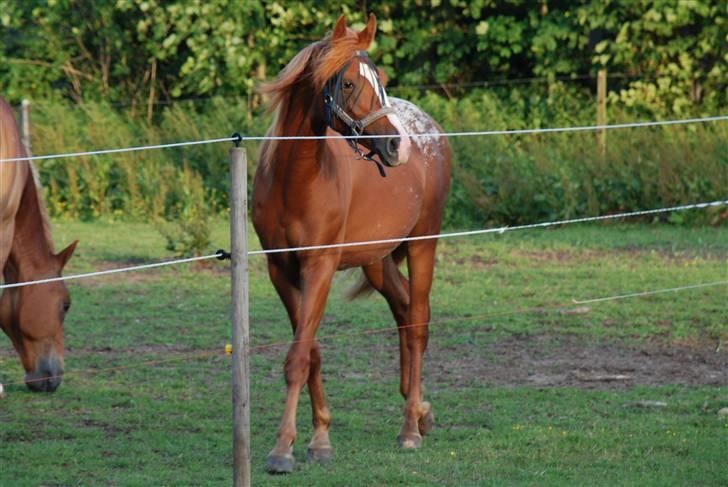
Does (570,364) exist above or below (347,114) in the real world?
below

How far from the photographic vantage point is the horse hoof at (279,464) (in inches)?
210

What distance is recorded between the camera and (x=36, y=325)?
23.1 ft

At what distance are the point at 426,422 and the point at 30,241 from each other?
2.60 m

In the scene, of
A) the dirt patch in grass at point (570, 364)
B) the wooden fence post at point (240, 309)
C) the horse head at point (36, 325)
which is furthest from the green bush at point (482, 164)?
the wooden fence post at point (240, 309)

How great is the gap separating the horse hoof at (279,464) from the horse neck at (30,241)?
7.88 ft

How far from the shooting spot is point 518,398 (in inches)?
269

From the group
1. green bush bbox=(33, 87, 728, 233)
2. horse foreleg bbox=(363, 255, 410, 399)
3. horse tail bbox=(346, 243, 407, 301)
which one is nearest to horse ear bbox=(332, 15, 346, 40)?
horse foreleg bbox=(363, 255, 410, 399)

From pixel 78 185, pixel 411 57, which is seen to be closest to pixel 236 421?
pixel 78 185

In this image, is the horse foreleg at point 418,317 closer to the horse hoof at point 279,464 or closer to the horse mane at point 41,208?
the horse hoof at point 279,464

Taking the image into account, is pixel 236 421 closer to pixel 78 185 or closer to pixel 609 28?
pixel 78 185

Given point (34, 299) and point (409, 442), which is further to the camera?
point (34, 299)

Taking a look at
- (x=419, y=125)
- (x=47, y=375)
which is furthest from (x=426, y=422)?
(x=47, y=375)

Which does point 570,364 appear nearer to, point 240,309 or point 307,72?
point 307,72

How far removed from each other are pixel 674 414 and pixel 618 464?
3.55 feet
